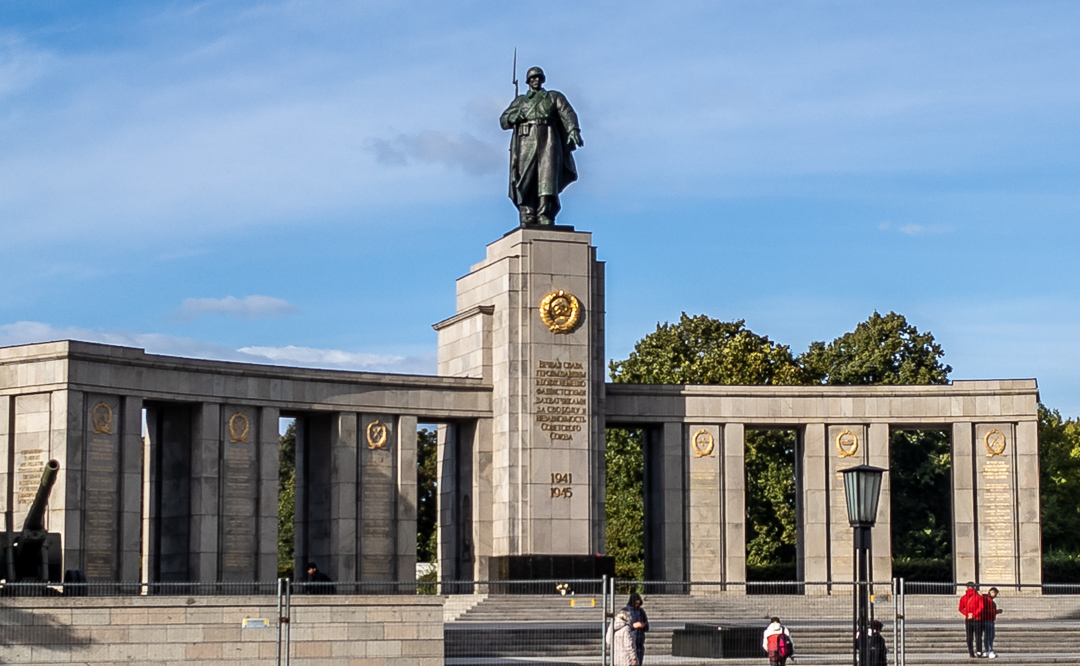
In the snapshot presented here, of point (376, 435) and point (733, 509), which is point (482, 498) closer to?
point (376, 435)

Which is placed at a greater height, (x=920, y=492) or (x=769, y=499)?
(x=920, y=492)

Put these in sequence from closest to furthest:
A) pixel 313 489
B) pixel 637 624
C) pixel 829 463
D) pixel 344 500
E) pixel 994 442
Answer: pixel 637 624 → pixel 344 500 → pixel 313 489 → pixel 994 442 → pixel 829 463

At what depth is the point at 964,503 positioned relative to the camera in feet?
158

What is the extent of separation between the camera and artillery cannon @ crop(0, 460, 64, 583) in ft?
107

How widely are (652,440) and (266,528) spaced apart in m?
11.0

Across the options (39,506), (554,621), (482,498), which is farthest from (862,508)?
(482,498)

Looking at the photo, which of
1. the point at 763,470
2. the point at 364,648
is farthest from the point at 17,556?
the point at 763,470

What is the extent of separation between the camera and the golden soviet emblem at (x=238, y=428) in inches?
1714

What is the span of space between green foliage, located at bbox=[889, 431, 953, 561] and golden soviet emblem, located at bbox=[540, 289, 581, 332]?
30.0 m

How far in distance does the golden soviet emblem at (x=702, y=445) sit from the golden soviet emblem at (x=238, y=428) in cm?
1180

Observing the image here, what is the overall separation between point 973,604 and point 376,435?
1666 centimetres

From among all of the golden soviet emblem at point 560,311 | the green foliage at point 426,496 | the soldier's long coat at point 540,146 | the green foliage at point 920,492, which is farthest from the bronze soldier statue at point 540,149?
the green foliage at point 426,496

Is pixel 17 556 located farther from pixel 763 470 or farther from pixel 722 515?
pixel 763 470

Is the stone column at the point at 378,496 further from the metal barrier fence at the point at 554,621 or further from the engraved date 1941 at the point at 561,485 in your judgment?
the engraved date 1941 at the point at 561,485
